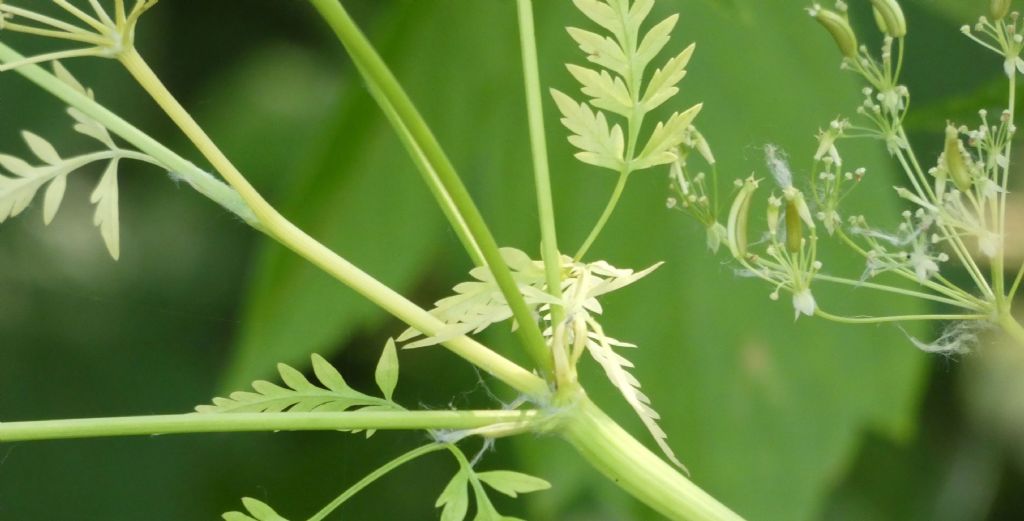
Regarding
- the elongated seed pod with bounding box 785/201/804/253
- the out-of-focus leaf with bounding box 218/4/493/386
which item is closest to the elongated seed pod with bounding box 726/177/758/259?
the elongated seed pod with bounding box 785/201/804/253

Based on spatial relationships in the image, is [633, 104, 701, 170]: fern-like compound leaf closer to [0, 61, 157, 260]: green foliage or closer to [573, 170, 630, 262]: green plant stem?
[573, 170, 630, 262]: green plant stem

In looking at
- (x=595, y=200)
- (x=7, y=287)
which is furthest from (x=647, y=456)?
(x=7, y=287)

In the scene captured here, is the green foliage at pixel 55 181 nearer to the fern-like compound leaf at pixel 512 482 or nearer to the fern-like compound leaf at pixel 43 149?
the fern-like compound leaf at pixel 43 149

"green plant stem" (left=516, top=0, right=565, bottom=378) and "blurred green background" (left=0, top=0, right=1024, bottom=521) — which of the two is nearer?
"green plant stem" (left=516, top=0, right=565, bottom=378)

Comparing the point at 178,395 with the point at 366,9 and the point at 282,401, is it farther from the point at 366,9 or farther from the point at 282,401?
the point at 282,401

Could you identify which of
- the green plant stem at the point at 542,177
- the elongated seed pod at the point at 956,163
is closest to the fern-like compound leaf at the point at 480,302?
the green plant stem at the point at 542,177

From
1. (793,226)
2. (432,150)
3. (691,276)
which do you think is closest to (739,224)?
(793,226)
